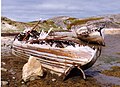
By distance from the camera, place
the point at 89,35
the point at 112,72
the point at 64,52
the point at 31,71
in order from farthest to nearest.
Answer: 1. the point at 112,72
2. the point at 89,35
3. the point at 64,52
4. the point at 31,71

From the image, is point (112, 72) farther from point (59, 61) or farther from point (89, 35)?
point (59, 61)

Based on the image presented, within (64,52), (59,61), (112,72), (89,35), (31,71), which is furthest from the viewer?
(112,72)

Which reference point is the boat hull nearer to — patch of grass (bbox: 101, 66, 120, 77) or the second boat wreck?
the second boat wreck

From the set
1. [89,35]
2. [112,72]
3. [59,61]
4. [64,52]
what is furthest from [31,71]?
[112,72]

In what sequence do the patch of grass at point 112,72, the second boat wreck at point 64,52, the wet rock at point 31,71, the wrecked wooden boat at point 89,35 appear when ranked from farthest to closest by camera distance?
the patch of grass at point 112,72, the wrecked wooden boat at point 89,35, the second boat wreck at point 64,52, the wet rock at point 31,71

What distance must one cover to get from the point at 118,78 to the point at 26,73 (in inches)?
248

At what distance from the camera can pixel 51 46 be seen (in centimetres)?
2038

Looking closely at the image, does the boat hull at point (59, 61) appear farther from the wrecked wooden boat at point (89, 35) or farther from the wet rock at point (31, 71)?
the wrecked wooden boat at point (89, 35)

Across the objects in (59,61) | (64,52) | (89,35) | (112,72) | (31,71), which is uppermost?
(89,35)

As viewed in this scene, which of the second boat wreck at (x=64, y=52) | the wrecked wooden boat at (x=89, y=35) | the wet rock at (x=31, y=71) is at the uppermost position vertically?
the wrecked wooden boat at (x=89, y=35)

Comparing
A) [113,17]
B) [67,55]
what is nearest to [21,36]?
[67,55]

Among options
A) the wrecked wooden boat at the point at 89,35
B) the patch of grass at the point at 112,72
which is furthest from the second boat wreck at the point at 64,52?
the patch of grass at the point at 112,72

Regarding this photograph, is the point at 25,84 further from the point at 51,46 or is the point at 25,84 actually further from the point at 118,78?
the point at 118,78

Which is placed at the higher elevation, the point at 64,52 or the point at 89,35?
the point at 89,35
